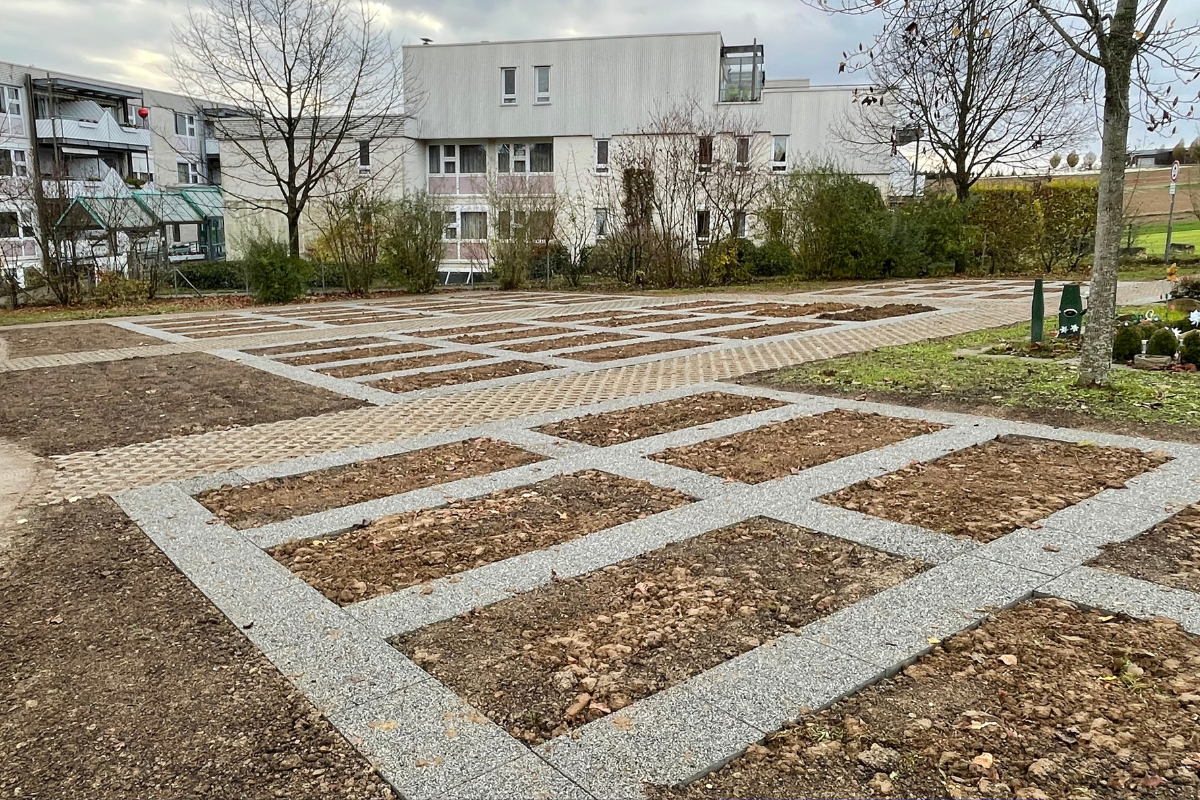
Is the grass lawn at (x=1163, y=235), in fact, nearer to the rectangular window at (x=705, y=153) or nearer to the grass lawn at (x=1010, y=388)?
the rectangular window at (x=705, y=153)

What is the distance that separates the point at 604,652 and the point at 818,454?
10.7 ft

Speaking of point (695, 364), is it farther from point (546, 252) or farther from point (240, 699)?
point (546, 252)

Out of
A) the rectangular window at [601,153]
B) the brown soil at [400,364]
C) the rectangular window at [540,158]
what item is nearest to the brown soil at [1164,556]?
the brown soil at [400,364]

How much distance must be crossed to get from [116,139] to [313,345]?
4447cm

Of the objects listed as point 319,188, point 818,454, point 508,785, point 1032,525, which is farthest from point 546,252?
point 508,785

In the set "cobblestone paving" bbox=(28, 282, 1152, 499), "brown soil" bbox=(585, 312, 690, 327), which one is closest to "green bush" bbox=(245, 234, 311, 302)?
"cobblestone paving" bbox=(28, 282, 1152, 499)

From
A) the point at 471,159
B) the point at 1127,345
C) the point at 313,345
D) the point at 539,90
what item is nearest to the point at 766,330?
the point at 1127,345

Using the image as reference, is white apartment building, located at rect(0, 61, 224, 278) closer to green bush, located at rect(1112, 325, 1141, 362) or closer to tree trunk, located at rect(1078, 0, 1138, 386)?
green bush, located at rect(1112, 325, 1141, 362)

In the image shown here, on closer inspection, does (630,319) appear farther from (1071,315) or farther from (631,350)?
(1071,315)

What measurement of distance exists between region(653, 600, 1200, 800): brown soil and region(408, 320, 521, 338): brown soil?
1189 centimetres

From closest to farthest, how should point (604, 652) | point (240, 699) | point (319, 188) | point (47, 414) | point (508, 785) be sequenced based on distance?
1. point (508, 785)
2. point (240, 699)
3. point (604, 652)
4. point (47, 414)
5. point (319, 188)

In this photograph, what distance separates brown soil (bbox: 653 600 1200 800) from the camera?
8.14 ft

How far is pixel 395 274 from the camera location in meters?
24.9

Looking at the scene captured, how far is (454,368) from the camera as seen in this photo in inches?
419
